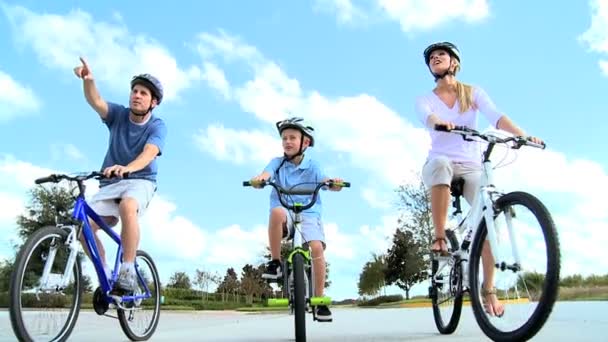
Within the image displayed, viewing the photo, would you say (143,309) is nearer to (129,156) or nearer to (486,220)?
(129,156)

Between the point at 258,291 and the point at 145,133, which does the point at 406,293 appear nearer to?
the point at 258,291

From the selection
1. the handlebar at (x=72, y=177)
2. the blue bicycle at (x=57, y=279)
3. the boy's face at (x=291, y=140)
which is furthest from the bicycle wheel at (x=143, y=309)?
the boy's face at (x=291, y=140)

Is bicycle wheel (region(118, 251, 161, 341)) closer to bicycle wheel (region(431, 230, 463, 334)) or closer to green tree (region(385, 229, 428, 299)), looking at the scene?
bicycle wheel (region(431, 230, 463, 334))

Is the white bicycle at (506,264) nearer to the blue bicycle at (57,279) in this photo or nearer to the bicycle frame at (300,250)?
the bicycle frame at (300,250)

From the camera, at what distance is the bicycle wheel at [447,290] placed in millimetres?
5230

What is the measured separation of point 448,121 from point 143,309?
342cm

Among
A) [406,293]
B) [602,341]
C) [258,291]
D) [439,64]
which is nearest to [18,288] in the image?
[439,64]

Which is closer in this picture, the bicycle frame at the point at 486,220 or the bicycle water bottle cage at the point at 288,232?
the bicycle frame at the point at 486,220

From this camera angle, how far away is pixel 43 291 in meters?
4.61

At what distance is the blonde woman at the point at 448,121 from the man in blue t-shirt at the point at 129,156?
2.39 metres

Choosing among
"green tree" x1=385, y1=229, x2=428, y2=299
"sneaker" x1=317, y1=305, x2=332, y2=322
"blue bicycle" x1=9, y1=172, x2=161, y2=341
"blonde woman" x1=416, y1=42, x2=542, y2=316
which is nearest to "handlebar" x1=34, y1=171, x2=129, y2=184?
"blue bicycle" x1=9, y1=172, x2=161, y2=341

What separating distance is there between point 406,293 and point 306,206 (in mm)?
37295

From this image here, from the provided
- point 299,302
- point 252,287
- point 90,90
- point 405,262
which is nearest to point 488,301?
point 299,302

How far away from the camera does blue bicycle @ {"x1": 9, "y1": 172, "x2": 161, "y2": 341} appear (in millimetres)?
4316
